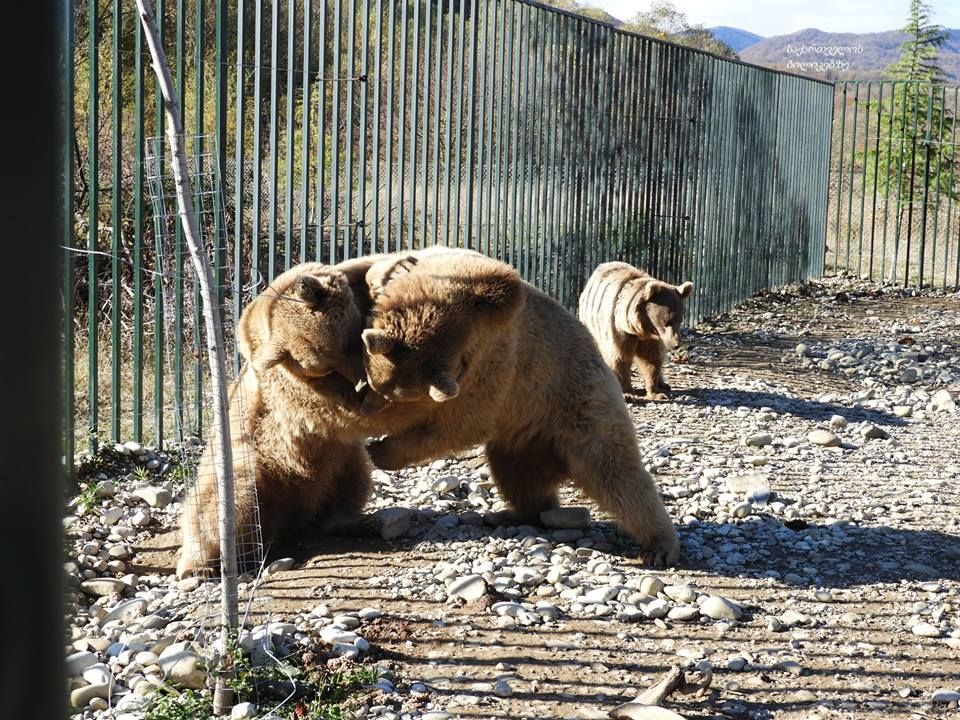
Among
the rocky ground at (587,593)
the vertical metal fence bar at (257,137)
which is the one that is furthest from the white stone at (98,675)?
the vertical metal fence bar at (257,137)

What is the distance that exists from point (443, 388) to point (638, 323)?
499 cm

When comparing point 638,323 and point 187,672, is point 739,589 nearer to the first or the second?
point 187,672

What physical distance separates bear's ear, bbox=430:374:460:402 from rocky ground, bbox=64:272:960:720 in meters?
0.85

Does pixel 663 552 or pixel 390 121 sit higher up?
pixel 390 121

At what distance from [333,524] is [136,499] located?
4.52 ft

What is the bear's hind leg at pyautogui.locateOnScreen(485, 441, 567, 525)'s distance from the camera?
6.10m

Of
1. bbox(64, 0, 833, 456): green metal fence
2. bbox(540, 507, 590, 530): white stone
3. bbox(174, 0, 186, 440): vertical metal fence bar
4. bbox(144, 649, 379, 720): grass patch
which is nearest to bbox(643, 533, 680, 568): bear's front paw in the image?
bbox(540, 507, 590, 530): white stone

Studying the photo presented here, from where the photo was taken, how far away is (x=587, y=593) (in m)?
5.16

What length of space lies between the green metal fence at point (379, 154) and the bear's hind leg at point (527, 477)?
173 cm

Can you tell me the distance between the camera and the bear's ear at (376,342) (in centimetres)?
486

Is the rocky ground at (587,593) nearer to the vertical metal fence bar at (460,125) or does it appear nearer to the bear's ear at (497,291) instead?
the bear's ear at (497,291)

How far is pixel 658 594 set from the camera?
522 cm

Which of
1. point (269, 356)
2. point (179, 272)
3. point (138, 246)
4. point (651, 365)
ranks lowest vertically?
point (651, 365)

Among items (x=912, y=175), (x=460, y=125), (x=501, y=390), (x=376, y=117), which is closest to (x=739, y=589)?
(x=501, y=390)
